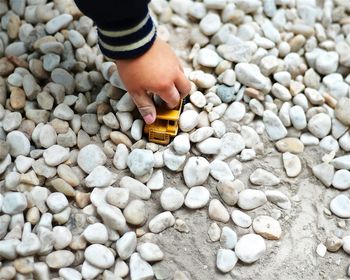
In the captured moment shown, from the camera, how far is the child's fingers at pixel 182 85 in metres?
0.84

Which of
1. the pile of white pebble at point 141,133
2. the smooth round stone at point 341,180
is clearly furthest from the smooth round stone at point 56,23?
the smooth round stone at point 341,180

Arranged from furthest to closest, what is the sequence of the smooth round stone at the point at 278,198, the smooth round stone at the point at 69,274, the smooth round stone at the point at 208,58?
the smooth round stone at the point at 208,58 → the smooth round stone at the point at 278,198 → the smooth round stone at the point at 69,274

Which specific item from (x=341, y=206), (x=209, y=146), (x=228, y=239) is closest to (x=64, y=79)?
(x=209, y=146)

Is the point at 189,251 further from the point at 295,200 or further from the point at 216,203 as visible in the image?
the point at 295,200

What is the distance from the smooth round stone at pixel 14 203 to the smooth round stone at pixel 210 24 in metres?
0.43

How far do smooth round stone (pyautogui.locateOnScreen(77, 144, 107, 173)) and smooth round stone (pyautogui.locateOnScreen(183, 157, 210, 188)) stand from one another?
0.40 feet

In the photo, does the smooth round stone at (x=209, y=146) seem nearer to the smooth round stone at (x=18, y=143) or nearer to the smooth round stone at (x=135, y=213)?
the smooth round stone at (x=135, y=213)

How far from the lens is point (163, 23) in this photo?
40.8 inches

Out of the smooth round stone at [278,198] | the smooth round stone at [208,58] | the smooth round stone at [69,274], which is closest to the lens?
the smooth round stone at [69,274]

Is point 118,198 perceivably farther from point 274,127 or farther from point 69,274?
point 274,127

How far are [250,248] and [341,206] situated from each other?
16 cm

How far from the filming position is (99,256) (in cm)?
74

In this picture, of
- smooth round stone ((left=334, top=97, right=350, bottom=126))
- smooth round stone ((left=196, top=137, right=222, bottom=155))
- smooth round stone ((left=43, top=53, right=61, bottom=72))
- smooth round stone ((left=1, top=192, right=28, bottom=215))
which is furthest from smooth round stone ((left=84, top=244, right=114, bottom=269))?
smooth round stone ((left=334, top=97, right=350, bottom=126))

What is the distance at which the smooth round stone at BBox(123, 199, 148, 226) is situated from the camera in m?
0.78
